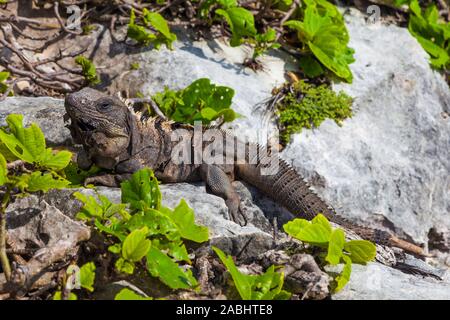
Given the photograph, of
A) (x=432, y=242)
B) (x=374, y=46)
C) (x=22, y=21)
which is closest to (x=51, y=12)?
(x=22, y=21)

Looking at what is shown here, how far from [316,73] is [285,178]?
181 cm

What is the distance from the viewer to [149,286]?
3658mm

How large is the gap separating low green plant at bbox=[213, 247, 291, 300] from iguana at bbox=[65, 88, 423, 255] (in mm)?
1162

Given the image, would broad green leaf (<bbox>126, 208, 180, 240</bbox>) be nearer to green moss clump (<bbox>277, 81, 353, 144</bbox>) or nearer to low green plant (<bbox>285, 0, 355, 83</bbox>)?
green moss clump (<bbox>277, 81, 353, 144</bbox>)

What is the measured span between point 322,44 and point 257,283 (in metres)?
3.49

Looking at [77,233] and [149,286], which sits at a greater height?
[77,233]

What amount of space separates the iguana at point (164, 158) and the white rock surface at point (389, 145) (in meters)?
0.53

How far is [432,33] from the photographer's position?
7570 millimetres

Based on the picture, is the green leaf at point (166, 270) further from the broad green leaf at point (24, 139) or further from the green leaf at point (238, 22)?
the green leaf at point (238, 22)

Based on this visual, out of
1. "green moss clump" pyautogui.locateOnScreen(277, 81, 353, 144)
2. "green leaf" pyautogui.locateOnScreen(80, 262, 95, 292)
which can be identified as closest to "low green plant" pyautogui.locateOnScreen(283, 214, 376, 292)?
"green leaf" pyautogui.locateOnScreen(80, 262, 95, 292)

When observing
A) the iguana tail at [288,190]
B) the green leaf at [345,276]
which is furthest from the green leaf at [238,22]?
the green leaf at [345,276]

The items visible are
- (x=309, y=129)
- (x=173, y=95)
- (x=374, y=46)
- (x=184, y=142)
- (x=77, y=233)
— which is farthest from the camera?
(x=374, y=46)

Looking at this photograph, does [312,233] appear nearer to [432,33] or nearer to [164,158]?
[164,158]
